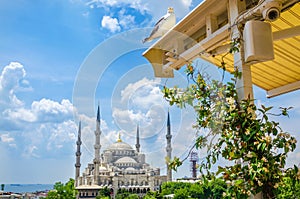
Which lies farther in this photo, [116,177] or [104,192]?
[116,177]

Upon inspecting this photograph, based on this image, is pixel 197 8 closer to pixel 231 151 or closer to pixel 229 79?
pixel 229 79

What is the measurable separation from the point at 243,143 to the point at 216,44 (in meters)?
0.78

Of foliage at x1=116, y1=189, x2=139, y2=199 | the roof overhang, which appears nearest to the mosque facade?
foliage at x1=116, y1=189, x2=139, y2=199

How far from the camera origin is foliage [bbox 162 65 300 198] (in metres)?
1.09

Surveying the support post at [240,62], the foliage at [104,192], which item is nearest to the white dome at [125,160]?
the foliage at [104,192]

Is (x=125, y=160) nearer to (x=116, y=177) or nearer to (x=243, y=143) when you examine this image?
(x=116, y=177)

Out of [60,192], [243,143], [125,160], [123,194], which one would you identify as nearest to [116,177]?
[123,194]

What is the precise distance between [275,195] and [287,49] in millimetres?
1481

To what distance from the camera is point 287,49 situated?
90.6 inches

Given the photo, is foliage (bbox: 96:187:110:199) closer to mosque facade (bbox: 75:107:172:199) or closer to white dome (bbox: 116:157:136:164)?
mosque facade (bbox: 75:107:172:199)

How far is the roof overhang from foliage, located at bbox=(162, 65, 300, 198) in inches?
9.8

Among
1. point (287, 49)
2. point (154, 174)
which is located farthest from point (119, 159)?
point (287, 49)

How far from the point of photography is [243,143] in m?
1.14

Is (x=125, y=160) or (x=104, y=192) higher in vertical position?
(x=125, y=160)
